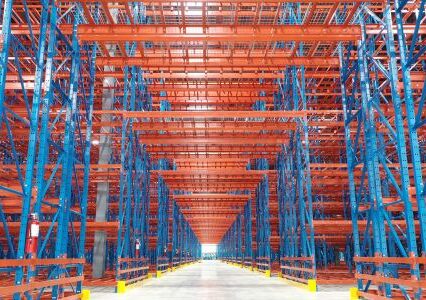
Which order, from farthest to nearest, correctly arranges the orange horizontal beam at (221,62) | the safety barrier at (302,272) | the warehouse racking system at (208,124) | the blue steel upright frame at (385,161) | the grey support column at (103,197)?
the grey support column at (103,197) < the orange horizontal beam at (221,62) < the safety barrier at (302,272) < the warehouse racking system at (208,124) < the blue steel upright frame at (385,161)

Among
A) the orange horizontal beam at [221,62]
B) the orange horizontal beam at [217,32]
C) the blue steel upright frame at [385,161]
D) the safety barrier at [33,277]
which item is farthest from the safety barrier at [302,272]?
the orange horizontal beam at [217,32]

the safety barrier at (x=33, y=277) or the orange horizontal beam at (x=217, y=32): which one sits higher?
the orange horizontal beam at (x=217, y=32)

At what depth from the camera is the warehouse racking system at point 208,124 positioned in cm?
998

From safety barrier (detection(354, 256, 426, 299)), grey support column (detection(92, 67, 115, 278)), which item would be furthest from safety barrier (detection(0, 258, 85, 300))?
grey support column (detection(92, 67, 115, 278))

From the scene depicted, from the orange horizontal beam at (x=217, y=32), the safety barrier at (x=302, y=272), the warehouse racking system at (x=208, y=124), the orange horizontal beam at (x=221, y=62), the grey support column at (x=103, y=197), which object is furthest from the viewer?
the grey support column at (x=103, y=197)

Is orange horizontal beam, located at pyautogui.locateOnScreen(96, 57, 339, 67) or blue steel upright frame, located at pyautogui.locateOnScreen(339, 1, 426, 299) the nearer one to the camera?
blue steel upright frame, located at pyautogui.locateOnScreen(339, 1, 426, 299)

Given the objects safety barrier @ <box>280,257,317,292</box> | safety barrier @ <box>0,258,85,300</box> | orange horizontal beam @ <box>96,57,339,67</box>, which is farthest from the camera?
orange horizontal beam @ <box>96,57,339,67</box>

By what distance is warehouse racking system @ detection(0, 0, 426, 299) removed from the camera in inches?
393

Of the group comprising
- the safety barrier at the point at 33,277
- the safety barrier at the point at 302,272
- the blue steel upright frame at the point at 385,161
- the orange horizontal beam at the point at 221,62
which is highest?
the orange horizontal beam at the point at 221,62

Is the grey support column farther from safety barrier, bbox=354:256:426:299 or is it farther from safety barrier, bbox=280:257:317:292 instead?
safety barrier, bbox=354:256:426:299

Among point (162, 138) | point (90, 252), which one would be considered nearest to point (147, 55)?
point (162, 138)

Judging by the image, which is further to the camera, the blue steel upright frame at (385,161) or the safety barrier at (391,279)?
the blue steel upright frame at (385,161)

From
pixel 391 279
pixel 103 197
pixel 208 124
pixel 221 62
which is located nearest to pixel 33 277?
pixel 391 279

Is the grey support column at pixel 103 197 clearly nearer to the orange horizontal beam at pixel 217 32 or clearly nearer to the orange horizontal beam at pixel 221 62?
the orange horizontal beam at pixel 221 62
